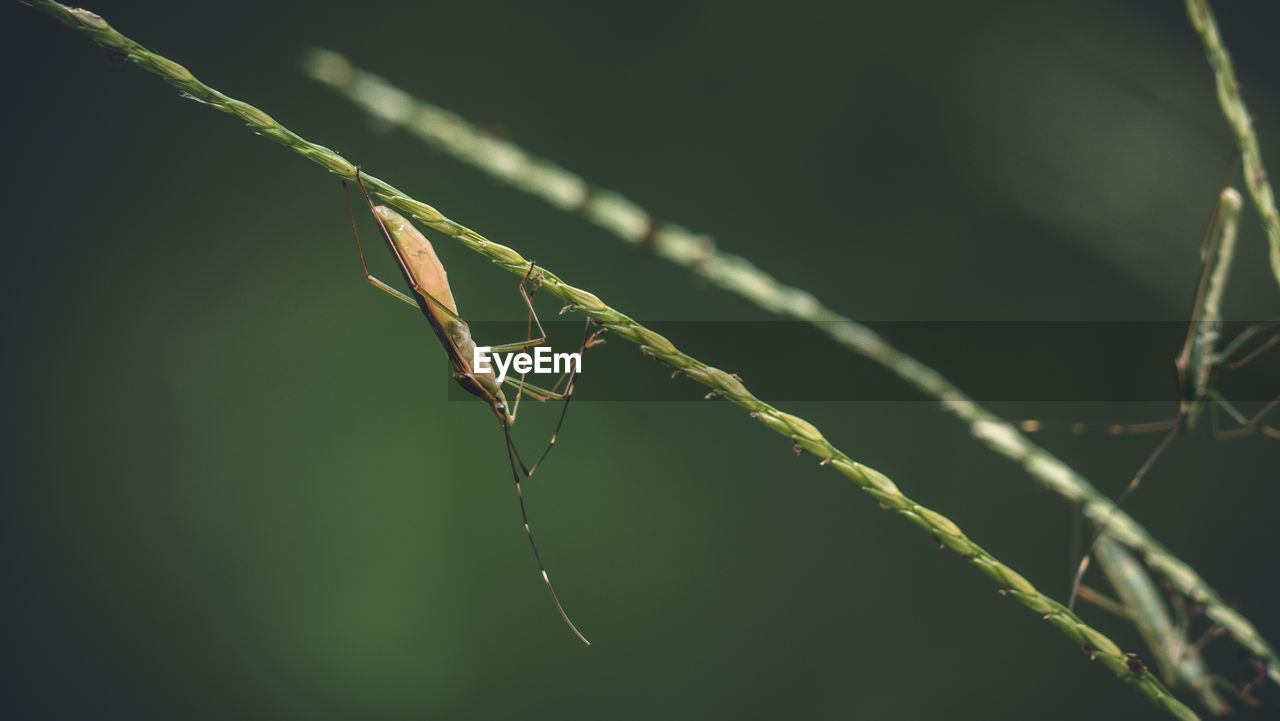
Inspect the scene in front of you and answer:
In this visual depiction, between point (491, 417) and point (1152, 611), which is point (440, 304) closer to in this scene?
point (491, 417)

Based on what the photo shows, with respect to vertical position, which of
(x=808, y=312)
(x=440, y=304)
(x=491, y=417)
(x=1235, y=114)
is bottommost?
(x=491, y=417)

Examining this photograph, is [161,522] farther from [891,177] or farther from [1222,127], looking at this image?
[1222,127]

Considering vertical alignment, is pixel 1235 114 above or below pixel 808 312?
above

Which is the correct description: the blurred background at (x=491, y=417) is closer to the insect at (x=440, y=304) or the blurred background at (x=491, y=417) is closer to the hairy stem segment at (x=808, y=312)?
the insect at (x=440, y=304)

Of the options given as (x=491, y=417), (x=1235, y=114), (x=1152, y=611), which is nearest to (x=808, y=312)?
(x=1235, y=114)

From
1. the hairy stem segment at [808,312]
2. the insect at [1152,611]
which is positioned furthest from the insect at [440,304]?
the insect at [1152,611]

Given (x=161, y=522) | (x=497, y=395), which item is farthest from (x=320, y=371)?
(x=497, y=395)

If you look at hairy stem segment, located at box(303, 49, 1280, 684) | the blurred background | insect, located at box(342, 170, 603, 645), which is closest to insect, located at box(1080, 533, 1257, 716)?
hairy stem segment, located at box(303, 49, 1280, 684)
